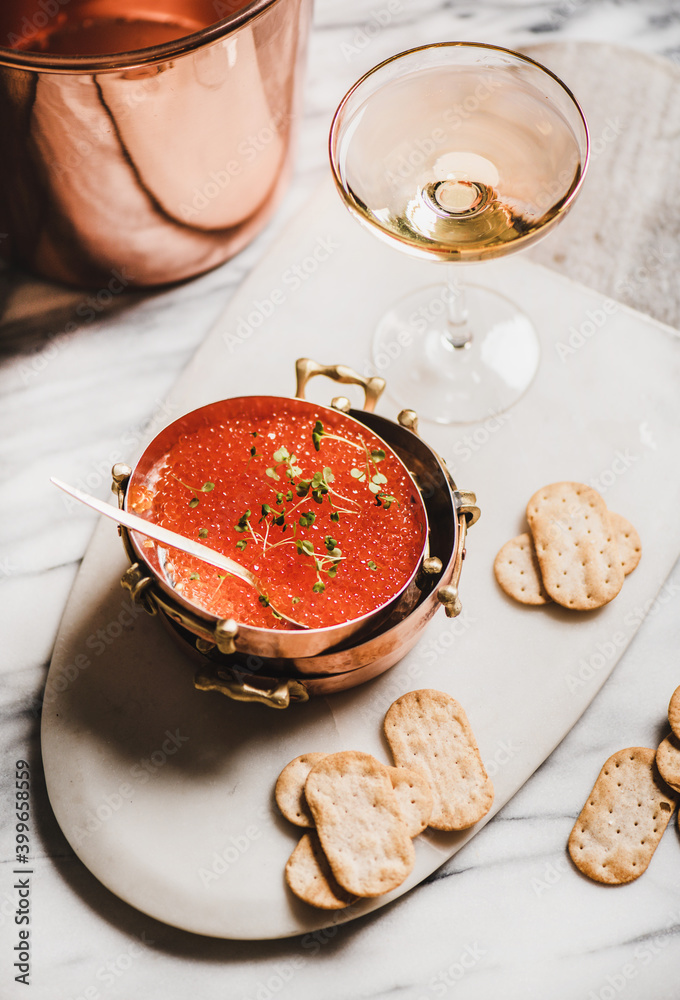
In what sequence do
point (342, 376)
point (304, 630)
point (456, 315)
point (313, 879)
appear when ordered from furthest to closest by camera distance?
1. point (456, 315)
2. point (342, 376)
3. point (313, 879)
4. point (304, 630)

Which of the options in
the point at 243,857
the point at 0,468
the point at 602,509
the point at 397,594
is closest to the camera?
the point at 397,594

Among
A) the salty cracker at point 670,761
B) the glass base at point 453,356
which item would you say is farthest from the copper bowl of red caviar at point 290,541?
the salty cracker at point 670,761

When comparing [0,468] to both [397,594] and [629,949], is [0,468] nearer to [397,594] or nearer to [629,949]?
[397,594]

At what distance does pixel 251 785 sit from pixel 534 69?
3.20 ft

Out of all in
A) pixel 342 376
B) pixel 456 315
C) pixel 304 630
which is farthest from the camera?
pixel 456 315

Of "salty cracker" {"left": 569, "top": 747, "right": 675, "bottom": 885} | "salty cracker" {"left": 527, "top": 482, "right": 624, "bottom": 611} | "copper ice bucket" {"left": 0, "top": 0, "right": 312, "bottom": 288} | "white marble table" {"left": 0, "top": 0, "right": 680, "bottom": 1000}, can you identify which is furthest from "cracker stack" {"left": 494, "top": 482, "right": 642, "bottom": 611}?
"copper ice bucket" {"left": 0, "top": 0, "right": 312, "bottom": 288}

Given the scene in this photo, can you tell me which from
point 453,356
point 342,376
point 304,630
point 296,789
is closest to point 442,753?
point 296,789

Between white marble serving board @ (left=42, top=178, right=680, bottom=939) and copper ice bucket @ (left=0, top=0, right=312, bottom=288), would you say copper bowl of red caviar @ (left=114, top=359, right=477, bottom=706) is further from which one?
copper ice bucket @ (left=0, top=0, right=312, bottom=288)

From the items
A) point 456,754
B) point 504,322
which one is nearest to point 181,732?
point 456,754

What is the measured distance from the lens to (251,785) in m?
1.06

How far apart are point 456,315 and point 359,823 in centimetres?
71

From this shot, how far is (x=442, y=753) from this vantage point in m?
1.06

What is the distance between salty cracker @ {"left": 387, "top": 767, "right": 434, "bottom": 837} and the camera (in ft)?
3.35

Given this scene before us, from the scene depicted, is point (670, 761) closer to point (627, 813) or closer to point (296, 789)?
point (627, 813)
